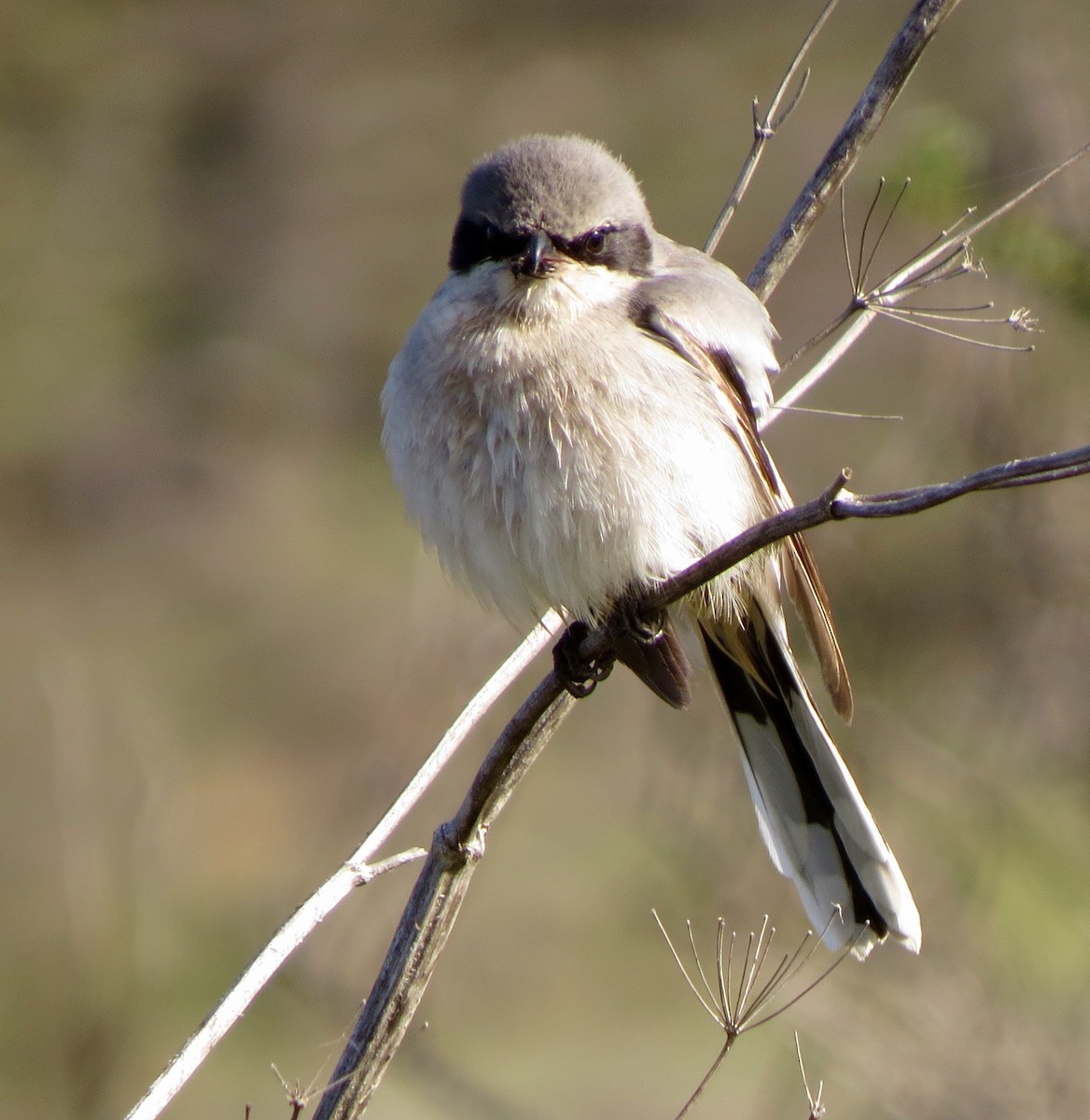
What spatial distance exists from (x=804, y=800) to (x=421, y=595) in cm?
338

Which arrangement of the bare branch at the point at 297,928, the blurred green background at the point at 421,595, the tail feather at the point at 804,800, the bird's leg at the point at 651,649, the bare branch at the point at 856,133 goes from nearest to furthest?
the bare branch at the point at 297,928 → the bare branch at the point at 856,133 → the bird's leg at the point at 651,649 → the tail feather at the point at 804,800 → the blurred green background at the point at 421,595

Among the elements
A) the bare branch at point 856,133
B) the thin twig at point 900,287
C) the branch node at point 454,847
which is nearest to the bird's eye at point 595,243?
the bare branch at point 856,133

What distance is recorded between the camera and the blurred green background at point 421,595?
18.4 ft

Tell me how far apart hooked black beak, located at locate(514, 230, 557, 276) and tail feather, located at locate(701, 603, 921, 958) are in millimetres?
1005

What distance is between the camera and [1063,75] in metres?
5.48

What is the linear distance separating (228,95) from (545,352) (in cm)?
970

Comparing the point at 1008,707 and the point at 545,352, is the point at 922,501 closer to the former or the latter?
the point at 545,352

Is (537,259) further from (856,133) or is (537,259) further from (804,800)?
(804,800)

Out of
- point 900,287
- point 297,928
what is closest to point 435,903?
point 297,928

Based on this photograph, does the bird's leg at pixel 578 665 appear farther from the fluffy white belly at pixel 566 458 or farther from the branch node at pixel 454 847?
the branch node at pixel 454 847

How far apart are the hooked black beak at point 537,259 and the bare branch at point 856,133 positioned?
18.6 inches

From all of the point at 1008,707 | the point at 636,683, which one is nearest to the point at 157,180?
the point at 636,683

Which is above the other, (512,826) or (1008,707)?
(1008,707)

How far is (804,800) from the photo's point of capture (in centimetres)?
369
